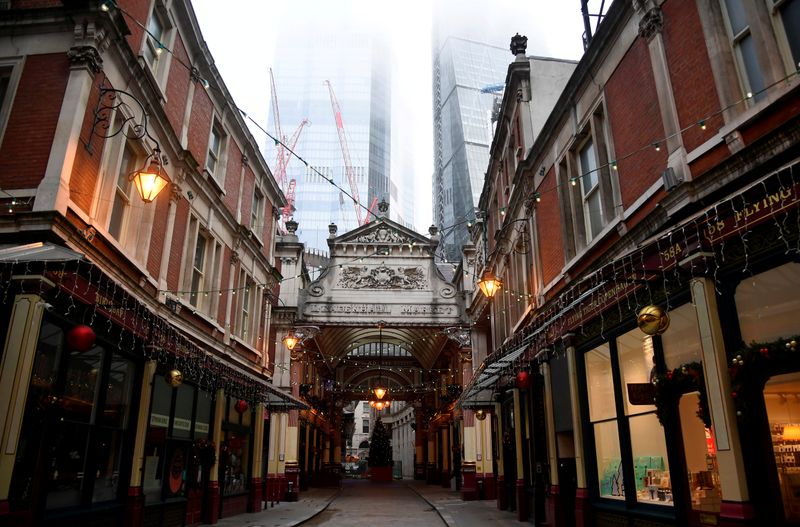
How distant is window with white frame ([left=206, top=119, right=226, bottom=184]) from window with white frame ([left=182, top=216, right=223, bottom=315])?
1880 millimetres

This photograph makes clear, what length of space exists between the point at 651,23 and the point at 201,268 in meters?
12.9

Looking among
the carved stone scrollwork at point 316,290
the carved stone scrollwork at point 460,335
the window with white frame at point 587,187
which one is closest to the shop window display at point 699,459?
the window with white frame at point 587,187

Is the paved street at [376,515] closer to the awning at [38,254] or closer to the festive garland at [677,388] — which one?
the festive garland at [677,388]

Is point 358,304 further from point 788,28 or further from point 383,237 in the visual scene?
point 788,28

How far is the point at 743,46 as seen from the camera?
287 inches

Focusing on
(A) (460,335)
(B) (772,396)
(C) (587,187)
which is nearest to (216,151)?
(C) (587,187)

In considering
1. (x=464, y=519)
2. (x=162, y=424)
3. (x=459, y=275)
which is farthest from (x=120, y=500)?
(x=459, y=275)

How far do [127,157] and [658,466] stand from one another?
11.8 metres

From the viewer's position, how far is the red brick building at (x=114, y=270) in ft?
26.4

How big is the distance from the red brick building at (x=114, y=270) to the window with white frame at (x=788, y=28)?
29.7 ft

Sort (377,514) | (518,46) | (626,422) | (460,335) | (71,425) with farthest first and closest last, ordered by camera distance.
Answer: (460,335) < (377,514) < (518,46) < (626,422) < (71,425)

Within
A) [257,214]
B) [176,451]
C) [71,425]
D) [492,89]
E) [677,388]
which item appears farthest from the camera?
[492,89]

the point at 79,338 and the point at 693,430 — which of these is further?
the point at 693,430

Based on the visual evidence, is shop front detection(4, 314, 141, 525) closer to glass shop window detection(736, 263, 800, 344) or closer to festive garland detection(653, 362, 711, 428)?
festive garland detection(653, 362, 711, 428)
